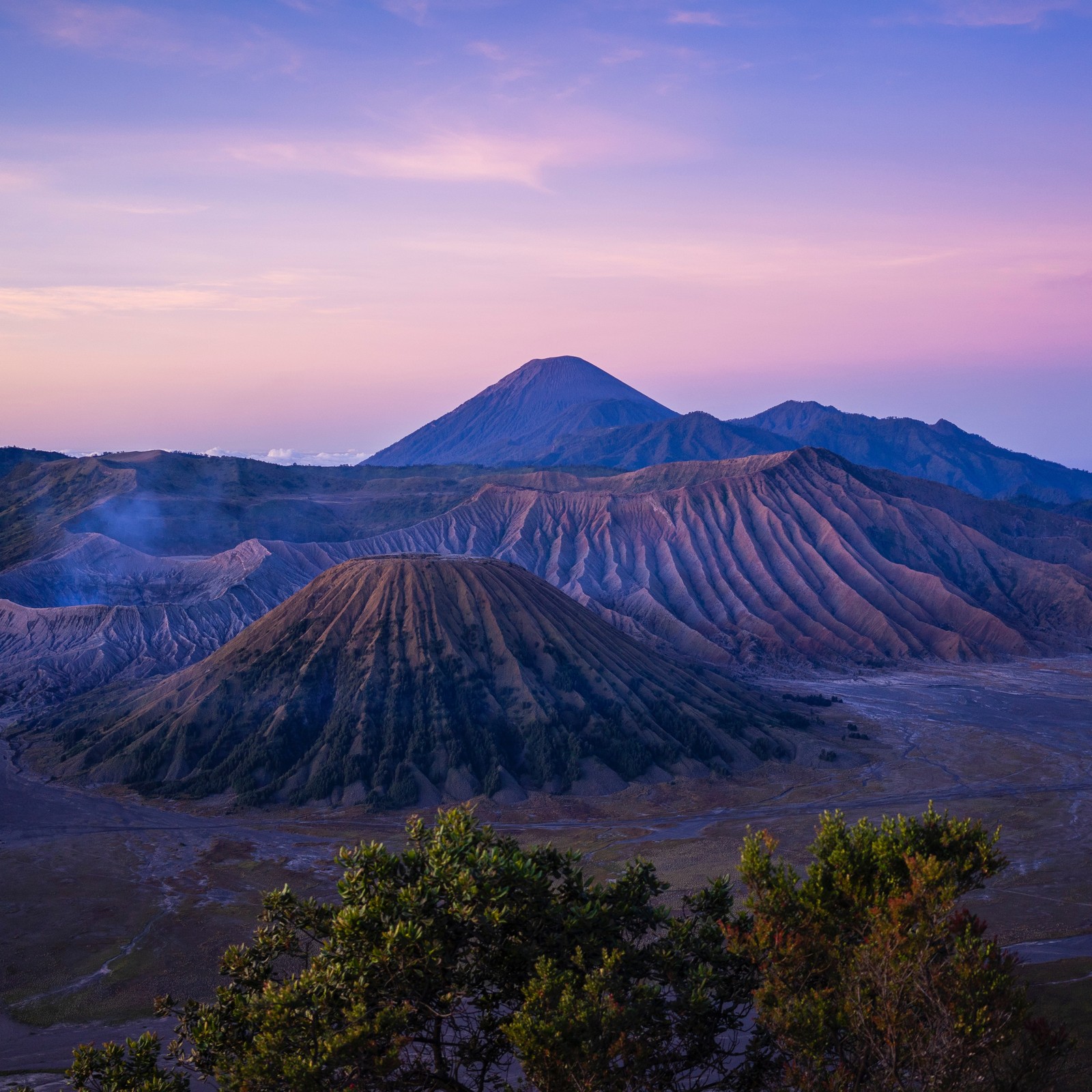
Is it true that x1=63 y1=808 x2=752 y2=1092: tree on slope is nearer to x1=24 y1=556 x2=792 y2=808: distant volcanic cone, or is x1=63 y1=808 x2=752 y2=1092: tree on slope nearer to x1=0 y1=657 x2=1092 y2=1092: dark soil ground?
x1=0 y1=657 x2=1092 y2=1092: dark soil ground

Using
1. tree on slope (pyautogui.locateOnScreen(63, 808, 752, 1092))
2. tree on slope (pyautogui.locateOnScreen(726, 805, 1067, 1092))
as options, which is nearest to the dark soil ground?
tree on slope (pyautogui.locateOnScreen(726, 805, 1067, 1092))

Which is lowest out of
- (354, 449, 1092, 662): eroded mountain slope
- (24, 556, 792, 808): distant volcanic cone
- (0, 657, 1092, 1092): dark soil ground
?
(0, 657, 1092, 1092): dark soil ground

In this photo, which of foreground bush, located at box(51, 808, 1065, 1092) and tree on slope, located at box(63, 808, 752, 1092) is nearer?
foreground bush, located at box(51, 808, 1065, 1092)

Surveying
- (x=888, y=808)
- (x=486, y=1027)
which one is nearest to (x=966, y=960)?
(x=486, y=1027)

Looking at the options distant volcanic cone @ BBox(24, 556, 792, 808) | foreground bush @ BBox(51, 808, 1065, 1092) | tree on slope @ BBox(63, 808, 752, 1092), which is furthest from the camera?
distant volcanic cone @ BBox(24, 556, 792, 808)

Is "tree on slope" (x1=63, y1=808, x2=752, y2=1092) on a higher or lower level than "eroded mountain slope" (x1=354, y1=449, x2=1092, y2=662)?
lower

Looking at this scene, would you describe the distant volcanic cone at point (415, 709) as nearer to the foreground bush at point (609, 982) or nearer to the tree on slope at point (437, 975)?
the tree on slope at point (437, 975)

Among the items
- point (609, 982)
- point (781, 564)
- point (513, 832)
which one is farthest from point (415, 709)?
point (781, 564)

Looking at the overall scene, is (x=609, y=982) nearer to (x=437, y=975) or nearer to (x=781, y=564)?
(x=437, y=975)
